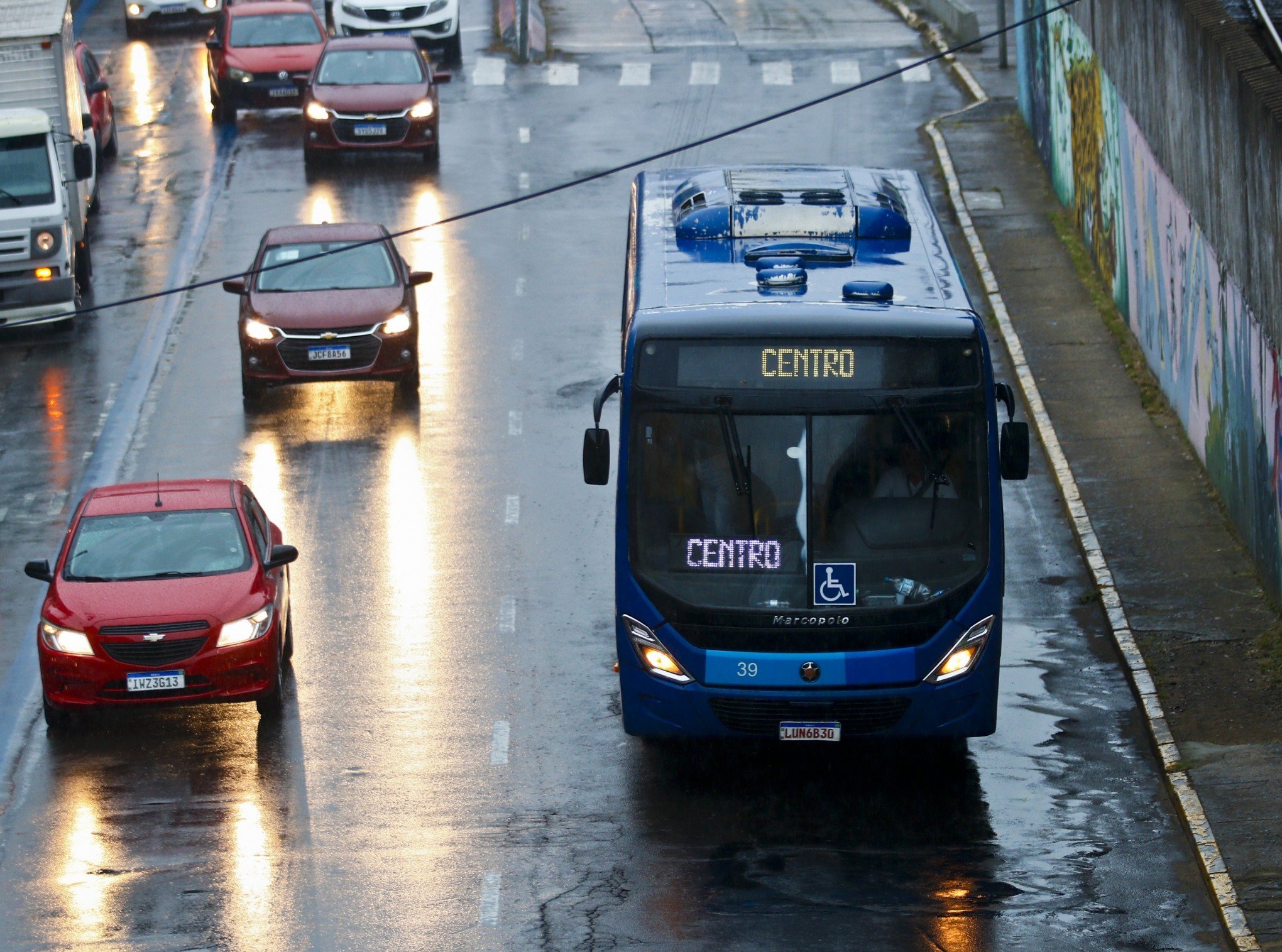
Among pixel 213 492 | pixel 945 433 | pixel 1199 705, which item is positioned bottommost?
pixel 1199 705

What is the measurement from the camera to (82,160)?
28203 millimetres

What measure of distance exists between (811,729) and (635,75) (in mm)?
29194

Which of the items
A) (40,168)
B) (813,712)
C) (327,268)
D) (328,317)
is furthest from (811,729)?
(40,168)

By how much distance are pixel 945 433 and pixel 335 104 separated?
2284 cm

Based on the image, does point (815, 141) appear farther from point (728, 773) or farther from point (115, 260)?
point (728, 773)

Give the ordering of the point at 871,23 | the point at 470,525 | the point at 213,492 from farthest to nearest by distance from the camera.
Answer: the point at 871,23
the point at 470,525
the point at 213,492

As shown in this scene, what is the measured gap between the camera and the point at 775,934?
11.9 metres

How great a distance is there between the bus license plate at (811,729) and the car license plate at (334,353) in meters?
11.2

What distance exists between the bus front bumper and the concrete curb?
1437mm

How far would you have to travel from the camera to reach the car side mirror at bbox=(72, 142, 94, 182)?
92.5 feet

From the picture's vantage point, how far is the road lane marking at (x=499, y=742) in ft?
48.5

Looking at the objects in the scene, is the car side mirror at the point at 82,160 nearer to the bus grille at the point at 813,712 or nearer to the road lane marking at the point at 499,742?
the road lane marking at the point at 499,742

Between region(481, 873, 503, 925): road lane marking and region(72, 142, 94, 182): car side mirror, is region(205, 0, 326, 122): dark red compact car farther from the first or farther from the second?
region(481, 873, 503, 925): road lane marking

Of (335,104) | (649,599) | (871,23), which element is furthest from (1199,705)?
(871,23)
